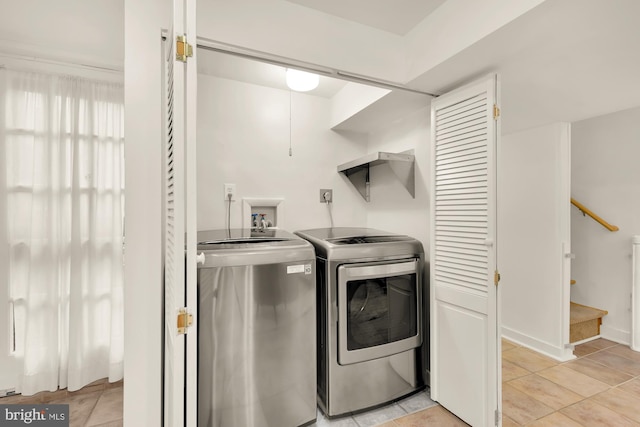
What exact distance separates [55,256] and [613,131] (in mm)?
4875

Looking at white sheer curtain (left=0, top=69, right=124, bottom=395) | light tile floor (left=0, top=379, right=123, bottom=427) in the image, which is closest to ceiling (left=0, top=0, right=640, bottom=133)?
white sheer curtain (left=0, top=69, right=124, bottom=395)

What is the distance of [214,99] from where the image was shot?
7.14 feet

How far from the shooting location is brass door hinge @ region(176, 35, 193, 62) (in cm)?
87

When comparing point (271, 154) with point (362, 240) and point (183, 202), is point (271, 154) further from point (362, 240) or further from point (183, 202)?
point (183, 202)

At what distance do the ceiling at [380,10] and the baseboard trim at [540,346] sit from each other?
9.26 feet

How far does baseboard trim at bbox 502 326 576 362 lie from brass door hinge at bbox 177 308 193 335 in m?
3.00

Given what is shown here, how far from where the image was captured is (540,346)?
2570 millimetres

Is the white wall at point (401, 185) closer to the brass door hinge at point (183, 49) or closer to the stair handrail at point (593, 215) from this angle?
the brass door hinge at point (183, 49)

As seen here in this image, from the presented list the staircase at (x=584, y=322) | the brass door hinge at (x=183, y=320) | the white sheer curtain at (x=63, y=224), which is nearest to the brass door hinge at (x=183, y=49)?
the brass door hinge at (x=183, y=320)

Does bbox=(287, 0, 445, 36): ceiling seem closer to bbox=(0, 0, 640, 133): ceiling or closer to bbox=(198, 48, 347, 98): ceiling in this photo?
bbox=(0, 0, 640, 133): ceiling

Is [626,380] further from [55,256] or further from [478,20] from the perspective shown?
[55,256]

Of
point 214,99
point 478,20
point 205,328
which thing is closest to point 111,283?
point 205,328

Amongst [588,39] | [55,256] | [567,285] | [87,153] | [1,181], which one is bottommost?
[567,285]

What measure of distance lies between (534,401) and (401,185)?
1.72 meters
